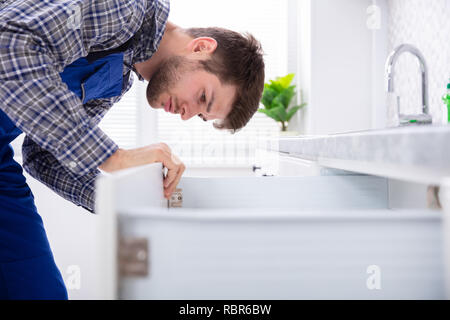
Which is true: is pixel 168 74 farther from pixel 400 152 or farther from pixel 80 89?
pixel 400 152

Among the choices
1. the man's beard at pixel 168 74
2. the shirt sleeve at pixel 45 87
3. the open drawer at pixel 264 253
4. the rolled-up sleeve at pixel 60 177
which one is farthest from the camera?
the man's beard at pixel 168 74

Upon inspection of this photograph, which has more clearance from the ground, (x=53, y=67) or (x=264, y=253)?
(x=53, y=67)

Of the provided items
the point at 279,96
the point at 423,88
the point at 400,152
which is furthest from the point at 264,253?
the point at 279,96

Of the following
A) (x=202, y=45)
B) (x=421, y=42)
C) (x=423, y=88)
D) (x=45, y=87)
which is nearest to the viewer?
(x=45, y=87)

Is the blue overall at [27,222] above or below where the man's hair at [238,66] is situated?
below

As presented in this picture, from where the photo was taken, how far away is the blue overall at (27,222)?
869mm

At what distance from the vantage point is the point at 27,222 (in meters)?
0.90

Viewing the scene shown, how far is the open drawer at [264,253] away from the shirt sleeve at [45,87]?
12.7 inches

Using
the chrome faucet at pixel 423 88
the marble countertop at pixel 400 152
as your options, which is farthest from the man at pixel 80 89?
the chrome faucet at pixel 423 88

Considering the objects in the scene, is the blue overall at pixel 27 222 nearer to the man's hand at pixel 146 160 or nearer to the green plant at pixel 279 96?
the man's hand at pixel 146 160

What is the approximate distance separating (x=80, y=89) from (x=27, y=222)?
324 millimetres

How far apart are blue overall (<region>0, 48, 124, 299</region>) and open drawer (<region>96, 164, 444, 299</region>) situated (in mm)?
610

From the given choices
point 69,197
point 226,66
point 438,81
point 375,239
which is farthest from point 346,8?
point 375,239

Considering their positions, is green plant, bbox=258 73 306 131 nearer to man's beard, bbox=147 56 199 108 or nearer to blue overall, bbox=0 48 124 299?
man's beard, bbox=147 56 199 108
